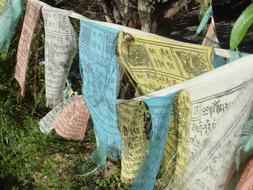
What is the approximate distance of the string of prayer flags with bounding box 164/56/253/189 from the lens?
4.90 feet

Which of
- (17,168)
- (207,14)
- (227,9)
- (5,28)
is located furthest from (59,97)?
(227,9)

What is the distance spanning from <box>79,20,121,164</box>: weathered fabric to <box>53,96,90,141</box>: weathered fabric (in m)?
0.22

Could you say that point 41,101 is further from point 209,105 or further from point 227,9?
point 227,9

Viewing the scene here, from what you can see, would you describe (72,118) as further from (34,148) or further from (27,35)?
(34,148)

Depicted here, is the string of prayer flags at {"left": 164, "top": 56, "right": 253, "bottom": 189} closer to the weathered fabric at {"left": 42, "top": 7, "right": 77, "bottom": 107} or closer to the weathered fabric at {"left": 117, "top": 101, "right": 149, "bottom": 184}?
the weathered fabric at {"left": 117, "top": 101, "right": 149, "bottom": 184}

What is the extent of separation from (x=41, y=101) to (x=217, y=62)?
2.09 metres

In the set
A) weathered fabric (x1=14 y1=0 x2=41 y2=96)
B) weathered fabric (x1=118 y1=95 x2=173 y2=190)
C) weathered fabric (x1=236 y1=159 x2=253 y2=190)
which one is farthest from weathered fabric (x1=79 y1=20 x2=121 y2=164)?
weathered fabric (x1=236 y1=159 x2=253 y2=190)

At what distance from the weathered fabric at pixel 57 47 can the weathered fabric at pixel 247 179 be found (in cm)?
121

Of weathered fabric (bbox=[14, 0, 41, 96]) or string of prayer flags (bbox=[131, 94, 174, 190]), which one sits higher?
weathered fabric (bbox=[14, 0, 41, 96])

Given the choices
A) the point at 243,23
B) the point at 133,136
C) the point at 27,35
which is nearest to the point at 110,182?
the point at 27,35

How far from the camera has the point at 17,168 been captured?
3611 mm

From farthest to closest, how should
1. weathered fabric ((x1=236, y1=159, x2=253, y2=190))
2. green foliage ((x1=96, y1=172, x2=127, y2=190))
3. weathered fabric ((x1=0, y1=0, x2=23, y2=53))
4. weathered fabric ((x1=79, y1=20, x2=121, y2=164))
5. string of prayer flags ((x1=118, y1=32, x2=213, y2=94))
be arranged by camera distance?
green foliage ((x1=96, y1=172, x2=127, y2=190)), weathered fabric ((x1=0, y1=0, x2=23, y2=53)), weathered fabric ((x1=79, y1=20, x2=121, y2=164)), string of prayer flags ((x1=118, y1=32, x2=213, y2=94)), weathered fabric ((x1=236, y1=159, x2=253, y2=190))

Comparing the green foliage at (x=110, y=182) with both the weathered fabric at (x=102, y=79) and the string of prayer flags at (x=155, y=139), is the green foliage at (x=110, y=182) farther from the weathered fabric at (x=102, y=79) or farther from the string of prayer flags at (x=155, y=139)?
the string of prayer flags at (x=155, y=139)

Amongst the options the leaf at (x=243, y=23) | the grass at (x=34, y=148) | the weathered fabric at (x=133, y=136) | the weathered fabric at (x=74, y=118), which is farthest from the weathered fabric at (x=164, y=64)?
the grass at (x=34, y=148)
